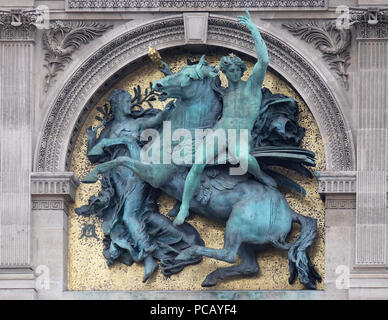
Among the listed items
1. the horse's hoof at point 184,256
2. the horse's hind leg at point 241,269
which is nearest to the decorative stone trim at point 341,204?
the horse's hind leg at point 241,269

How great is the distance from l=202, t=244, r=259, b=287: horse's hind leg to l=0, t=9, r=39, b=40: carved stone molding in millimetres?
4132

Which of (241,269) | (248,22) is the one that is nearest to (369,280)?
(241,269)

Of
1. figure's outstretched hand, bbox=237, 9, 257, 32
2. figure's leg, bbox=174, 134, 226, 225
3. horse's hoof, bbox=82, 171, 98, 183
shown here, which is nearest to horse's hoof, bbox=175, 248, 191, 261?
figure's leg, bbox=174, 134, 226, 225

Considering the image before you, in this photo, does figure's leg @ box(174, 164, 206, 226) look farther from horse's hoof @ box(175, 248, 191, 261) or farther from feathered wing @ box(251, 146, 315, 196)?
feathered wing @ box(251, 146, 315, 196)

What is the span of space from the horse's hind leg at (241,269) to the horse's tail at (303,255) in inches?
21.0

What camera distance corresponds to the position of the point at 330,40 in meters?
25.0

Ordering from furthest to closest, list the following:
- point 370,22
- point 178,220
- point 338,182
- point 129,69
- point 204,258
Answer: point 129,69 → point 204,258 → point 370,22 → point 338,182 → point 178,220

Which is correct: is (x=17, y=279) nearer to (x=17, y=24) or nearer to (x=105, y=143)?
(x=105, y=143)

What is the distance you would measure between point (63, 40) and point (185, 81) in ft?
6.30

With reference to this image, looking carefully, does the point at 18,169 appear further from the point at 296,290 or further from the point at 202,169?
the point at 296,290

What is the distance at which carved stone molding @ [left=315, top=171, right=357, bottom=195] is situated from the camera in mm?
24453

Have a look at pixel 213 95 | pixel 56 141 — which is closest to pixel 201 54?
pixel 213 95
